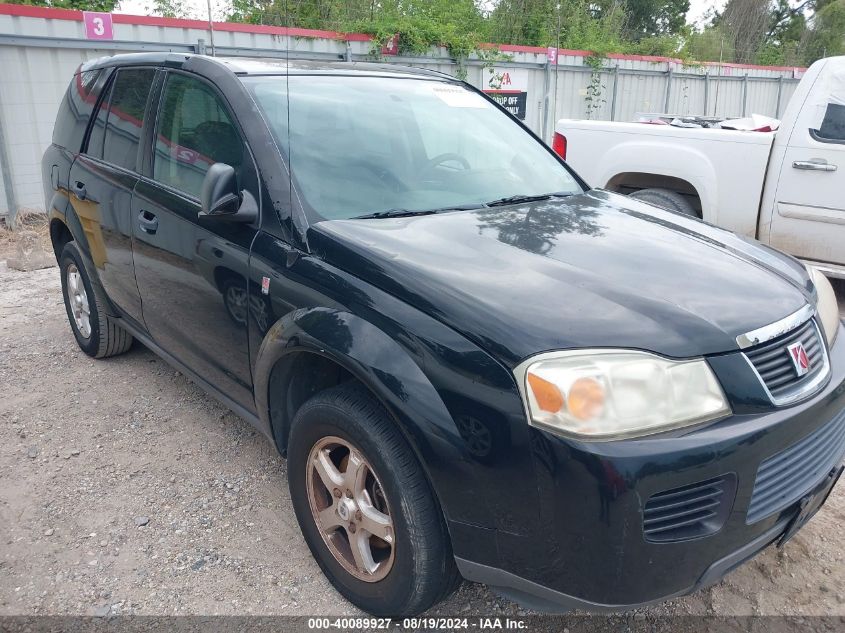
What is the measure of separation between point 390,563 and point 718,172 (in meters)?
4.49

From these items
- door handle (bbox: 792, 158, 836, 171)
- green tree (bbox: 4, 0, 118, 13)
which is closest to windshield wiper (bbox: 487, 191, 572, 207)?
door handle (bbox: 792, 158, 836, 171)

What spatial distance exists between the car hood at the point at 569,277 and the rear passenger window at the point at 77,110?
248 centimetres

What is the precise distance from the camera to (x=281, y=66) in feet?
10.4

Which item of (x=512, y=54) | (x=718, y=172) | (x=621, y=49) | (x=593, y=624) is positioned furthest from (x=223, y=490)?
(x=621, y=49)

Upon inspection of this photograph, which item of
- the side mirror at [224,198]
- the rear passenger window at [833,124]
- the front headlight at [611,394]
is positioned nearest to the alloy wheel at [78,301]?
the side mirror at [224,198]

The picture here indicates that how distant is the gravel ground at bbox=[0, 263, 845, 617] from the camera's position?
255cm

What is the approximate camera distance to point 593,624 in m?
2.44

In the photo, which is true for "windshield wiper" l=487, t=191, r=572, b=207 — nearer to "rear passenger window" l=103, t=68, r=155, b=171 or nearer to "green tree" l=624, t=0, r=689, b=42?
"rear passenger window" l=103, t=68, r=155, b=171

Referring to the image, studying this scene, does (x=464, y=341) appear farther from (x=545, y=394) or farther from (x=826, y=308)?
(x=826, y=308)

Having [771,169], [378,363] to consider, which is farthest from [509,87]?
[378,363]

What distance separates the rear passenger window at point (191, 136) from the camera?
2.91 metres

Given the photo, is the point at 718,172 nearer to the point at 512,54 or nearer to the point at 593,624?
the point at 593,624

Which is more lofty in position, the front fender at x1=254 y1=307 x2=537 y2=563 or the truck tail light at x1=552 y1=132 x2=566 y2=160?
the truck tail light at x1=552 y1=132 x2=566 y2=160

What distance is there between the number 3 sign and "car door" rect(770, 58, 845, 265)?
722cm
